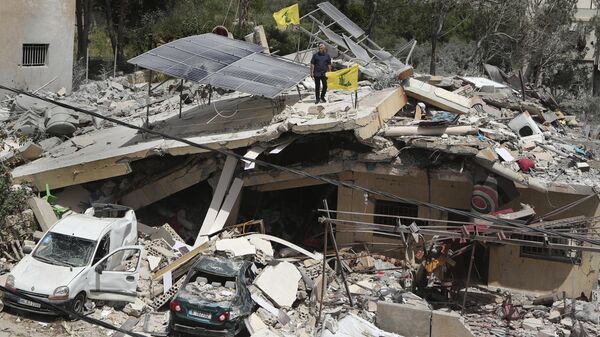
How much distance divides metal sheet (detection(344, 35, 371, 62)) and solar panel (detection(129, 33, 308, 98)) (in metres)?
5.08

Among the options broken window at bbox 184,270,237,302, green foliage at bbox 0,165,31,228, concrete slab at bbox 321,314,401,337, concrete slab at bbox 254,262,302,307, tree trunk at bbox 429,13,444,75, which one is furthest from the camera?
tree trunk at bbox 429,13,444,75

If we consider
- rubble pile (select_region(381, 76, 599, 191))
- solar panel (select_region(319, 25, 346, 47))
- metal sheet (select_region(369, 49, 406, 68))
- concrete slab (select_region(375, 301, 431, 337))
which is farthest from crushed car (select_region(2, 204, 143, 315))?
metal sheet (select_region(369, 49, 406, 68))

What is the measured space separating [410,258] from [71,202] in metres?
9.04

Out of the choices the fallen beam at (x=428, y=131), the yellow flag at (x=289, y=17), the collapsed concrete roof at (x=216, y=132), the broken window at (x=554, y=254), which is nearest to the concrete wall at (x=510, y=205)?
the broken window at (x=554, y=254)

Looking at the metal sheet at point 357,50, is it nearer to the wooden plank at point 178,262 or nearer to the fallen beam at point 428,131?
the fallen beam at point 428,131

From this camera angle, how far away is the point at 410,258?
1766 cm

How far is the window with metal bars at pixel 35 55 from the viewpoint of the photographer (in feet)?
90.3

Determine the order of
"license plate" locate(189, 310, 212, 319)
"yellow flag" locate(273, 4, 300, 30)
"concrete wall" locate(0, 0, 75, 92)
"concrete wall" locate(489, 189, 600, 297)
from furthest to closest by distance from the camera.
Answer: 1. "concrete wall" locate(0, 0, 75, 92)
2. "yellow flag" locate(273, 4, 300, 30)
3. "concrete wall" locate(489, 189, 600, 297)
4. "license plate" locate(189, 310, 212, 319)

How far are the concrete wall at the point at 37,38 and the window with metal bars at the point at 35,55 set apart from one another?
0.17m

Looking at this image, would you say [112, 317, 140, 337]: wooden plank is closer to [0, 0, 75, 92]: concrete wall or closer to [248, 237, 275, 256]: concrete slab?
[248, 237, 275, 256]: concrete slab

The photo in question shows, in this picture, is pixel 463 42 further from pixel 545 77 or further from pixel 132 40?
pixel 132 40

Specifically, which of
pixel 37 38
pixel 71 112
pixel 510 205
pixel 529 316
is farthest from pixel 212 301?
pixel 37 38

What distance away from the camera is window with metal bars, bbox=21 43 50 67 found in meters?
27.5

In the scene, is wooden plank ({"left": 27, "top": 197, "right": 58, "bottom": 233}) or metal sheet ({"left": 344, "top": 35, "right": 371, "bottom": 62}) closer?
wooden plank ({"left": 27, "top": 197, "right": 58, "bottom": 233})
